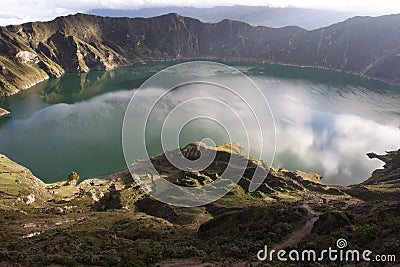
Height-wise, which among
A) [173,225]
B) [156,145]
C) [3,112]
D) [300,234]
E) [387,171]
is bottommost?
[387,171]

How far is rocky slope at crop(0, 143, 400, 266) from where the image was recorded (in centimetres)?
2700

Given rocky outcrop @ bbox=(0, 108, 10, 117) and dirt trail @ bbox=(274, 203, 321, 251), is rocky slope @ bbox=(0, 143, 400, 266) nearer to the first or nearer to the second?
dirt trail @ bbox=(274, 203, 321, 251)

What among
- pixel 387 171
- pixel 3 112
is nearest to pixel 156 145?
pixel 387 171

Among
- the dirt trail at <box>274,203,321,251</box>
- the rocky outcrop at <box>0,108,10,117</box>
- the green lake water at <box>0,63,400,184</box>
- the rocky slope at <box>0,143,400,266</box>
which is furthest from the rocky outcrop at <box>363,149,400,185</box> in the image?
the rocky outcrop at <box>0,108,10,117</box>

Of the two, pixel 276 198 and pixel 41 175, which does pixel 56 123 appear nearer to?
pixel 41 175

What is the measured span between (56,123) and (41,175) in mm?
55740

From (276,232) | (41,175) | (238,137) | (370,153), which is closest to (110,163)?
(41,175)

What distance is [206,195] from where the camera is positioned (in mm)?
51781

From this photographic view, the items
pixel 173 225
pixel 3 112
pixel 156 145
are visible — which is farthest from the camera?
pixel 3 112

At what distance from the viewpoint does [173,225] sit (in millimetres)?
48656

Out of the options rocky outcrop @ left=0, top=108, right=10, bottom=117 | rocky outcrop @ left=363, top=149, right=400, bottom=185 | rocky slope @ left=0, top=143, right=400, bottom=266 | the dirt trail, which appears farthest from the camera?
rocky outcrop @ left=0, top=108, right=10, bottom=117

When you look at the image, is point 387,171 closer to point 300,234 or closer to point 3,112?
point 300,234

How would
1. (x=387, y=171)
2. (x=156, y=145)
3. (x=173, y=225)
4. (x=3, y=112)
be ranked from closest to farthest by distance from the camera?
1. (x=173, y=225)
2. (x=156, y=145)
3. (x=387, y=171)
4. (x=3, y=112)

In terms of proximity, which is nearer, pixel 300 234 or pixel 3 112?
pixel 300 234
